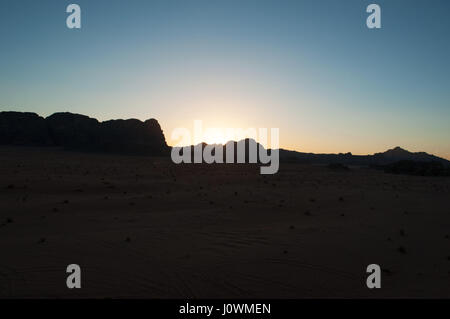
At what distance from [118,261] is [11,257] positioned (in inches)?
120

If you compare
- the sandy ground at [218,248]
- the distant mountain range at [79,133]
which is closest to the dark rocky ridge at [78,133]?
the distant mountain range at [79,133]

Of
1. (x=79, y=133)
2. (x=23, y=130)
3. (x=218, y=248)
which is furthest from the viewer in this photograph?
(x=79, y=133)

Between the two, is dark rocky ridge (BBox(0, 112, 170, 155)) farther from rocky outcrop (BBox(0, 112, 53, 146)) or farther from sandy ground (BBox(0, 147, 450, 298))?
sandy ground (BBox(0, 147, 450, 298))

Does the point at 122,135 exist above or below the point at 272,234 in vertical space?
above

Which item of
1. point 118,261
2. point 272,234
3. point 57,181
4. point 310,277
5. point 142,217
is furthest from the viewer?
point 57,181

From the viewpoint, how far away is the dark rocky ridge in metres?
80.6

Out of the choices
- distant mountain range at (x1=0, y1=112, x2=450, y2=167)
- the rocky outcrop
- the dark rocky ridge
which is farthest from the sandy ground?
the rocky outcrop

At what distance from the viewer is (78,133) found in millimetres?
85438

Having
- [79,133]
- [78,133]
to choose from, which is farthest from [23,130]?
[79,133]

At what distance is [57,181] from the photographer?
23281 mm

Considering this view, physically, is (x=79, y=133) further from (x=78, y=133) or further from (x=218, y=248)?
(x=218, y=248)
